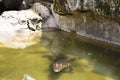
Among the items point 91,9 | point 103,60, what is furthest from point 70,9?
point 103,60

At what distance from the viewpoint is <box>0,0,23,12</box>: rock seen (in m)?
12.6

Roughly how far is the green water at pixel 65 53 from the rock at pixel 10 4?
12.5 ft

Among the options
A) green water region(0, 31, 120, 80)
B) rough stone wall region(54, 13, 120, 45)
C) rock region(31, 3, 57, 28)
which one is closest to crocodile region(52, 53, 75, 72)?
green water region(0, 31, 120, 80)

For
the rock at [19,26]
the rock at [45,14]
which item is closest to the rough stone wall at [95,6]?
the rock at [45,14]

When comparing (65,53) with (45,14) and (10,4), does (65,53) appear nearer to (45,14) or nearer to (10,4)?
(45,14)

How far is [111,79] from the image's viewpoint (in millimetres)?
6805

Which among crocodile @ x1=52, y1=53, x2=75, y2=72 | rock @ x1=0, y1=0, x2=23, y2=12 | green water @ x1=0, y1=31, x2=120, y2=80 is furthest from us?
rock @ x1=0, y1=0, x2=23, y2=12

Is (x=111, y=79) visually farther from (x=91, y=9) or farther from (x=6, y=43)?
(x=6, y=43)

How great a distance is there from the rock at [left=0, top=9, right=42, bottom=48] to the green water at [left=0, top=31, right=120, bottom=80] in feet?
2.33

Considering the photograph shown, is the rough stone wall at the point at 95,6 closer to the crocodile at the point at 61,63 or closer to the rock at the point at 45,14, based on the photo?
the rock at the point at 45,14

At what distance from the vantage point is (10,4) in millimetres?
12688

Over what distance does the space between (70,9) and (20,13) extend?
2.73m

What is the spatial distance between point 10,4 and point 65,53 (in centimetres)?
551

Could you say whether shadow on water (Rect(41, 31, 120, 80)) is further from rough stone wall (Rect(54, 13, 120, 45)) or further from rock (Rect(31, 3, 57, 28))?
rock (Rect(31, 3, 57, 28))
